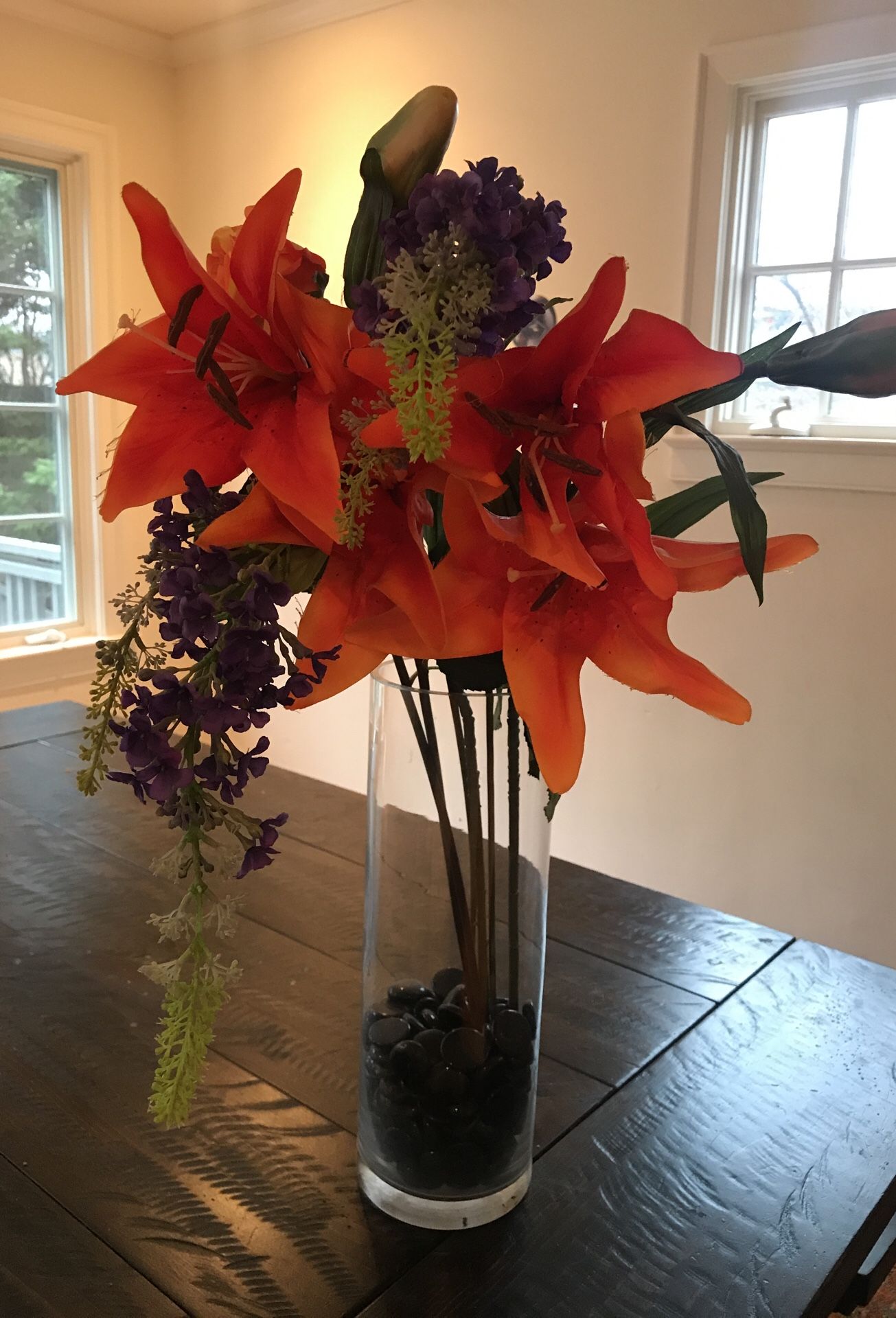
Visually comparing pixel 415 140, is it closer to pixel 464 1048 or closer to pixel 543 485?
pixel 543 485

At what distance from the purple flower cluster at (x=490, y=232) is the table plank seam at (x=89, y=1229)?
573mm

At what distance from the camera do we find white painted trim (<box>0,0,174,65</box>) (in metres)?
2.84

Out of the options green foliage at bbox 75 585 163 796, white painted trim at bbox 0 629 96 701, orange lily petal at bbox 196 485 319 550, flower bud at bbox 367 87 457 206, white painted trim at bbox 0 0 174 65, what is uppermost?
white painted trim at bbox 0 0 174 65

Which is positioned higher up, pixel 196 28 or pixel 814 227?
pixel 196 28

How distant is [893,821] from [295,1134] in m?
1.76

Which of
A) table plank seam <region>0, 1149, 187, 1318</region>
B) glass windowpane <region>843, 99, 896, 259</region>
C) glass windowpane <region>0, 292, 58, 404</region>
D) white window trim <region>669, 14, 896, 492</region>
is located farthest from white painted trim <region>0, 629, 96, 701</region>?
table plank seam <region>0, 1149, 187, 1318</region>

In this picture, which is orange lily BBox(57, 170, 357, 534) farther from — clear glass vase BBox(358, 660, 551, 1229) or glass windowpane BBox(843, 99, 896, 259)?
glass windowpane BBox(843, 99, 896, 259)

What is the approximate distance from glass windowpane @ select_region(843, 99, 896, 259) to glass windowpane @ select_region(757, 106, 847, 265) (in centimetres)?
3

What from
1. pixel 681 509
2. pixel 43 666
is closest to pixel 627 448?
pixel 681 509

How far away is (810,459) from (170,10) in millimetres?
2294

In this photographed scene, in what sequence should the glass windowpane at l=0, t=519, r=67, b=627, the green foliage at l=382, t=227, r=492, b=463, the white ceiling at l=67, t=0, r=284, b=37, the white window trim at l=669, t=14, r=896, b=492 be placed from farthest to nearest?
the glass windowpane at l=0, t=519, r=67, b=627, the white ceiling at l=67, t=0, r=284, b=37, the white window trim at l=669, t=14, r=896, b=492, the green foliage at l=382, t=227, r=492, b=463

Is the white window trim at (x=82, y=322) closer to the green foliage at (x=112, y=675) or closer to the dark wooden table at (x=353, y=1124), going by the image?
the dark wooden table at (x=353, y=1124)

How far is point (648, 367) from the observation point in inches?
17.3

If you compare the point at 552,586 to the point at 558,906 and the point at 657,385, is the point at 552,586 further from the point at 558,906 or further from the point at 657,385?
the point at 558,906
